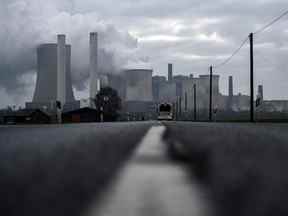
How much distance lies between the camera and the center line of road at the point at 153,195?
17.1ft

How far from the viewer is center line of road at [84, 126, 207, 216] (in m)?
5.20

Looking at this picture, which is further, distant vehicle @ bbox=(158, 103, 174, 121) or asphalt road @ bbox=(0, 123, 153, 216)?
distant vehicle @ bbox=(158, 103, 174, 121)

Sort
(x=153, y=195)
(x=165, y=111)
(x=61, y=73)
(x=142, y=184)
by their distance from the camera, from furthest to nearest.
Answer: (x=61, y=73)
(x=165, y=111)
(x=142, y=184)
(x=153, y=195)

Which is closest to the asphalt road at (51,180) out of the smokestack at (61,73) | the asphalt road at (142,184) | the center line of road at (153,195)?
the asphalt road at (142,184)

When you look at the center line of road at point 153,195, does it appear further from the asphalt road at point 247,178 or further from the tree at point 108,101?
the tree at point 108,101

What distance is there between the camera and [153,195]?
640 centimetres

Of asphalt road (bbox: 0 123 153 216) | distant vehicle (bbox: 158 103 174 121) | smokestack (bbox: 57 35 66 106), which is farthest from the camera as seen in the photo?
smokestack (bbox: 57 35 66 106)

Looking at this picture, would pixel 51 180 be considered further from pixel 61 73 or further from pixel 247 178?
pixel 61 73

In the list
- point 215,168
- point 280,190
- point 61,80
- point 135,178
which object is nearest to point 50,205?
point 280,190

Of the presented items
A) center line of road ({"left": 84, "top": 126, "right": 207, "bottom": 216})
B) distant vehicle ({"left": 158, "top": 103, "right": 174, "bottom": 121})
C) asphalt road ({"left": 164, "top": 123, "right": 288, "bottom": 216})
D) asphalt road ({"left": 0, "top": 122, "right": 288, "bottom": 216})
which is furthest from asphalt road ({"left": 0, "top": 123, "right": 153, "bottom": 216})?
distant vehicle ({"left": 158, "top": 103, "right": 174, "bottom": 121})

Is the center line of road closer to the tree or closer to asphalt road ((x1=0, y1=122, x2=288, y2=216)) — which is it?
asphalt road ((x1=0, y1=122, x2=288, y2=216))

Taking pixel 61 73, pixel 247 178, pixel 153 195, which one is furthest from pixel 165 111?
pixel 153 195

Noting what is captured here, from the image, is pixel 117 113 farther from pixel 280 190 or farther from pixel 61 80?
pixel 280 190

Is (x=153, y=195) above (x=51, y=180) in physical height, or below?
below
